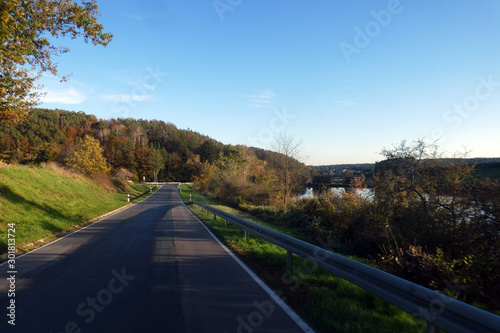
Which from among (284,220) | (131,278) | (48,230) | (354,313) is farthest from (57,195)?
(354,313)

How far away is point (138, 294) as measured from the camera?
Answer: 15.8 feet

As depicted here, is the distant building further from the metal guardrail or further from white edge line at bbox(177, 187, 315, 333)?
the metal guardrail

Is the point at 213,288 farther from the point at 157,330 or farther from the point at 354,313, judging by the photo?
the point at 354,313

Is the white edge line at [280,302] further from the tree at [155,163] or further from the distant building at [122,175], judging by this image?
the tree at [155,163]

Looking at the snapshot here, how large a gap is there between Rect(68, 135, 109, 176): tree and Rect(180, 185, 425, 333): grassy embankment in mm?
41620

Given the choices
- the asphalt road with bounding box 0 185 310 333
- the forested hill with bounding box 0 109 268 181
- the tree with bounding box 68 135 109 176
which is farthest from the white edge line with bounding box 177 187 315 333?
the forested hill with bounding box 0 109 268 181

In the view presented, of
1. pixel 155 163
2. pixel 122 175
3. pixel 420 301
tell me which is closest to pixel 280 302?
pixel 420 301

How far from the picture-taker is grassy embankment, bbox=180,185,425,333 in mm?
3609

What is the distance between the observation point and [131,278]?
5.70m

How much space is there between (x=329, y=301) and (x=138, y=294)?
3285mm

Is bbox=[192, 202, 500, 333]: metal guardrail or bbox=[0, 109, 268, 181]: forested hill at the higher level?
bbox=[0, 109, 268, 181]: forested hill

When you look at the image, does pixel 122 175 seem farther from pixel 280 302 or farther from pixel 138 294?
pixel 280 302

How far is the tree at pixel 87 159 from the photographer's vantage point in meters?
40.6

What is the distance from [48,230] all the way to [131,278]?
8175 mm
